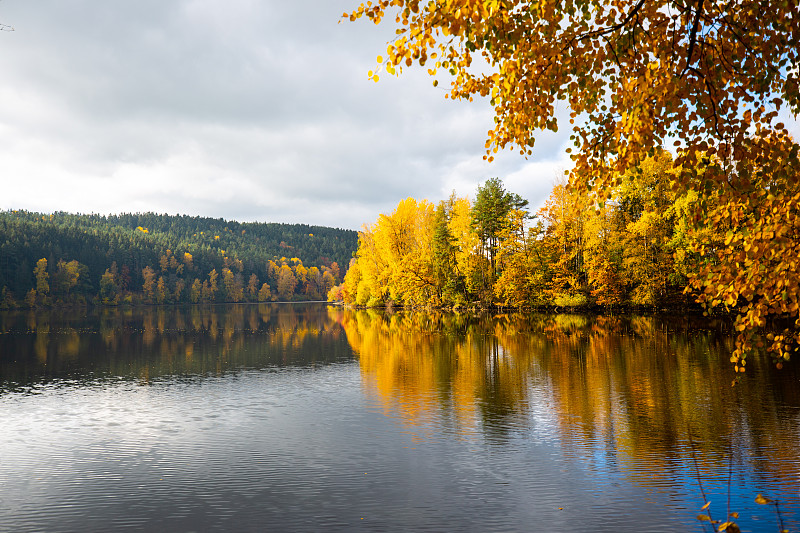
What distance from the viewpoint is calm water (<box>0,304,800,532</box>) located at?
759 centimetres

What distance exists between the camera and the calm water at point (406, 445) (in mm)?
7590

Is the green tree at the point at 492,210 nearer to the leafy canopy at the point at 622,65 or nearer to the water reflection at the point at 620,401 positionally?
the water reflection at the point at 620,401

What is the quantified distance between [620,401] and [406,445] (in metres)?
6.10

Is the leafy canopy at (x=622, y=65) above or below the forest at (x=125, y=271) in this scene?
below

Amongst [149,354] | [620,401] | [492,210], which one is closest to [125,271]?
[492,210]

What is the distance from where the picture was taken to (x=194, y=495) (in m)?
8.37

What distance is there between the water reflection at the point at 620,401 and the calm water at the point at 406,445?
66mm

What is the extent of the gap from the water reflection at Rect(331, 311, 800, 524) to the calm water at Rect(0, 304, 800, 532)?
7cm

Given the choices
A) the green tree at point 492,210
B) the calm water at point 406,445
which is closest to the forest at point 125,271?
the green tree at point 492,210

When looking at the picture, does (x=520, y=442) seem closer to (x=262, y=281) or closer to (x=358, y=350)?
(x=358, y=350)

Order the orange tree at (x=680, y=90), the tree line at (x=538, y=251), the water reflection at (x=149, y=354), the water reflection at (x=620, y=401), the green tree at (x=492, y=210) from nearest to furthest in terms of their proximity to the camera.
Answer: the orange tree at (x=680, y=90) < the water reflection at (x=620, y=401) < the water reflection at (x=149, y=354) < the tree line at (x=538, y=251) < the green tree at (x=492, y=210)

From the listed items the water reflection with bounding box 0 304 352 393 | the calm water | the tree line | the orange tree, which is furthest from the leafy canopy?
the tree line

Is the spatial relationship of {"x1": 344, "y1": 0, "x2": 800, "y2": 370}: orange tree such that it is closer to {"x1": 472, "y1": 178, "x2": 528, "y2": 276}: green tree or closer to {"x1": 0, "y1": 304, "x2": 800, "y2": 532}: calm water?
{"x1": 0, "y1": 304, "x2": 800, "y2": 532}: calm water

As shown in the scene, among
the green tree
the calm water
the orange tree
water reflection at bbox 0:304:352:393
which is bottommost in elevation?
the calm water
